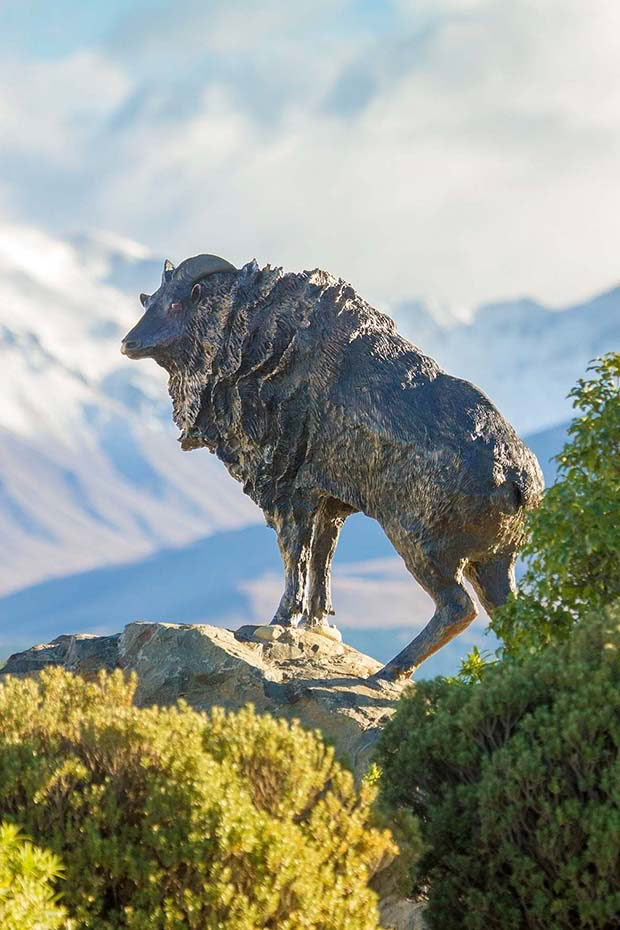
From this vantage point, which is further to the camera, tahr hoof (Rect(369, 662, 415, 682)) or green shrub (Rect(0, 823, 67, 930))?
tahr hoof (Rect(369, 662, 415, 682))

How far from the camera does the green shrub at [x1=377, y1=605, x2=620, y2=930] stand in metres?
6.15

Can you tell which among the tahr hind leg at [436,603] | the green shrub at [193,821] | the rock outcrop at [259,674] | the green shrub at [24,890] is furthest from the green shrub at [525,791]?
the tahr hind leg at [436,603]

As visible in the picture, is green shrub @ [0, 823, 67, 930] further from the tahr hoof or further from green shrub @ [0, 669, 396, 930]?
the tahr hoof

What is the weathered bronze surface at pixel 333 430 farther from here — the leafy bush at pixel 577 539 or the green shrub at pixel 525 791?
the green shrub at pixel 525 791

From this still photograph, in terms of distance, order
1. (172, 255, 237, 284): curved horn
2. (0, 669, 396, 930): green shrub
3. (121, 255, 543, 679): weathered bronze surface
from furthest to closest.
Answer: (172, 255, 237, 284): curved horn
(121, 255, 543, 679): weathered bronze surface
(0, 669, 396, 930): green shrub

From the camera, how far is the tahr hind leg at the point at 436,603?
9719mm

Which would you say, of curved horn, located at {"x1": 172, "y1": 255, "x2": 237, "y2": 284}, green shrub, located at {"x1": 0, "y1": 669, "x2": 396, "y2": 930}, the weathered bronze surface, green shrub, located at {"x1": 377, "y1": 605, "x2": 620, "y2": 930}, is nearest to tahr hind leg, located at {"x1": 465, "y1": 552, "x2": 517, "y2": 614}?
the weathered bronze surface

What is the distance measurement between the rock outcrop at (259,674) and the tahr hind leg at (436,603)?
0.74 feet

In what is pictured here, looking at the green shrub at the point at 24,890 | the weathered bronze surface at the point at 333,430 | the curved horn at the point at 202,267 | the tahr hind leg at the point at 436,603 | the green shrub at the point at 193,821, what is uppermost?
the curved horn at the point at 202,267

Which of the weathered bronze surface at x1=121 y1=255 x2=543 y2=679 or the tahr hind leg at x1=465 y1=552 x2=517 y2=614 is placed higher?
the weathered bronze surface at x1=121 y1=255 x2=543 y2=679

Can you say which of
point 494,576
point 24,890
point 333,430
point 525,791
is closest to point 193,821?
point 24,890

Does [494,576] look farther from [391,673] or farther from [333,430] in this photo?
[333,430]

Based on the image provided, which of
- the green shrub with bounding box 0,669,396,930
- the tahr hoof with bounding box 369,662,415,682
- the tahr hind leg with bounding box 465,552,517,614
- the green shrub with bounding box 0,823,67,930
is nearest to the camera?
the green shrub with bounding box 0,823,67,930

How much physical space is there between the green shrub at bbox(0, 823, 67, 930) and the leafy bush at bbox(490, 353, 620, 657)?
12.5 feet
